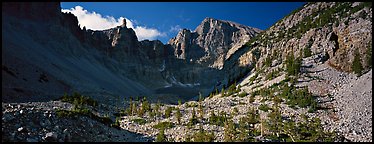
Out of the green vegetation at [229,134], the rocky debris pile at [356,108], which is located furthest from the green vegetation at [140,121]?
the rocky debris pile at [356,108]

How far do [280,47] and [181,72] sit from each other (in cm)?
11834

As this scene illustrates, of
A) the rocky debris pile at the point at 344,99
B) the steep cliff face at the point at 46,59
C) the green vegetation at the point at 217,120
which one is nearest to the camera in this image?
the rocky debris pile at the point at 344,99

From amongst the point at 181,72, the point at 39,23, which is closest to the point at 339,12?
the point at 39,23

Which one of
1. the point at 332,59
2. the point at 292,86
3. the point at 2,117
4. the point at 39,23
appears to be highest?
the point at 39,23

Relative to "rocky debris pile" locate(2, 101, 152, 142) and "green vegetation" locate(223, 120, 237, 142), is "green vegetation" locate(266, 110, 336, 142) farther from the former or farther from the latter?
"rocky debris pile" locate(2, 101, 152, 142)

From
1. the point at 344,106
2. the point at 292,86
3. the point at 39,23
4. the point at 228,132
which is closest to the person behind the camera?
the point at 228,132

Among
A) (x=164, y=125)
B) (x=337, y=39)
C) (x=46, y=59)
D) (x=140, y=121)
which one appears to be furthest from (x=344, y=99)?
(x=46, y=59)

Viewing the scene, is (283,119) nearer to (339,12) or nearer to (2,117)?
(2,117)

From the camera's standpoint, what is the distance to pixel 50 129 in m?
14.4

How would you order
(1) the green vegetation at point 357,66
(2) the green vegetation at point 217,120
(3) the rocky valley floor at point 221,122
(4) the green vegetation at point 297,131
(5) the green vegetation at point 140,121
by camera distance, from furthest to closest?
(1) the green vegetation at point 357,66, (5) the green vegetation at point 140,121, (2) the green vegetation at point 217,120, (4) the green vegetation at point 297,131, (3) the rocky valley floor at point 221,122

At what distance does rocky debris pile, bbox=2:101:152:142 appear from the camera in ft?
42.9

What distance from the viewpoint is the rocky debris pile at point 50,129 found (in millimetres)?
13086

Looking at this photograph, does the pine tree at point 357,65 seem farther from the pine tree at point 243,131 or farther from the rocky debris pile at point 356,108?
the pine tree at point 243,131

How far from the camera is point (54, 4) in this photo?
10506 centimetres
